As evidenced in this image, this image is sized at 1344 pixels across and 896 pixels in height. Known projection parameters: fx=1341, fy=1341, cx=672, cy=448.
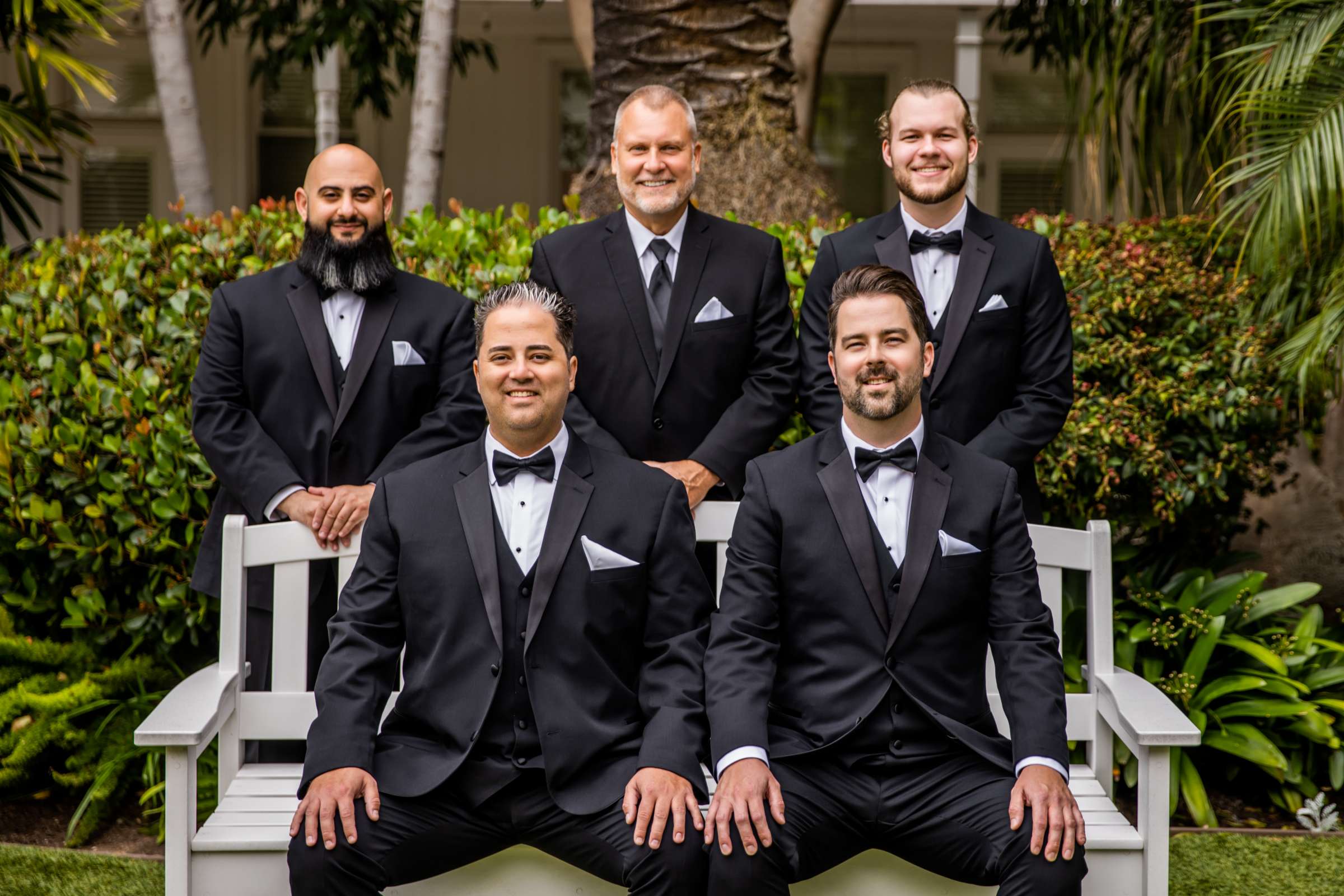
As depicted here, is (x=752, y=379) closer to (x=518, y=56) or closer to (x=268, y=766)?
(x=268, y=766)

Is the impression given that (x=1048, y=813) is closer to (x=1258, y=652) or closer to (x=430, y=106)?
(x=1258, y=652)

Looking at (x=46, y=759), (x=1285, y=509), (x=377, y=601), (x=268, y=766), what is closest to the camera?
(x=377, y=601)

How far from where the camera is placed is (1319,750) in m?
5.04

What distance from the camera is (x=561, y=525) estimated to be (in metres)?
3.24

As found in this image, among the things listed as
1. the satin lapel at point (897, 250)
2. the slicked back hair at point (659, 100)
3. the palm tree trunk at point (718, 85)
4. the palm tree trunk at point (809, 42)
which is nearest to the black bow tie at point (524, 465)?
the slicked back hair at point (659, 100)

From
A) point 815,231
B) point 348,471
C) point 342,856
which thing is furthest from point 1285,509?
point 342,856

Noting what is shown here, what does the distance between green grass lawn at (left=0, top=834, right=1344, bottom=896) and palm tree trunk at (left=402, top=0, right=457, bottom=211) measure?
2.99 metres

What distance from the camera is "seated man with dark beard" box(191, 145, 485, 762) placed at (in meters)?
3.89

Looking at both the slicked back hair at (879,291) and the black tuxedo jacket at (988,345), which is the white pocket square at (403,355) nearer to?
the black tuxedo jacket at (988,345)

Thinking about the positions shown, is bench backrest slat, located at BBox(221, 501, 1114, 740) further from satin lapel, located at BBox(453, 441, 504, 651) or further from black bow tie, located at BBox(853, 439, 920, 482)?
satin lapel, located at BBox(453, 441, 504, 651)

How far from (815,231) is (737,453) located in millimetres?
1617

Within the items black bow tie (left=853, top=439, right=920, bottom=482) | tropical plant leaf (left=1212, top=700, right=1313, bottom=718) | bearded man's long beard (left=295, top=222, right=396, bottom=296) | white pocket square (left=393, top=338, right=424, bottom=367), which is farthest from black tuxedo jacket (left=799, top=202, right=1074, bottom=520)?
tropical plant leaf (left=1212, top=700, right=1313, bottom=718)

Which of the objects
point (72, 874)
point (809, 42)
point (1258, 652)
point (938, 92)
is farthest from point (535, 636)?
point (809, 42)

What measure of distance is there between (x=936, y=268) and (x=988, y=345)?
0.92 feet
